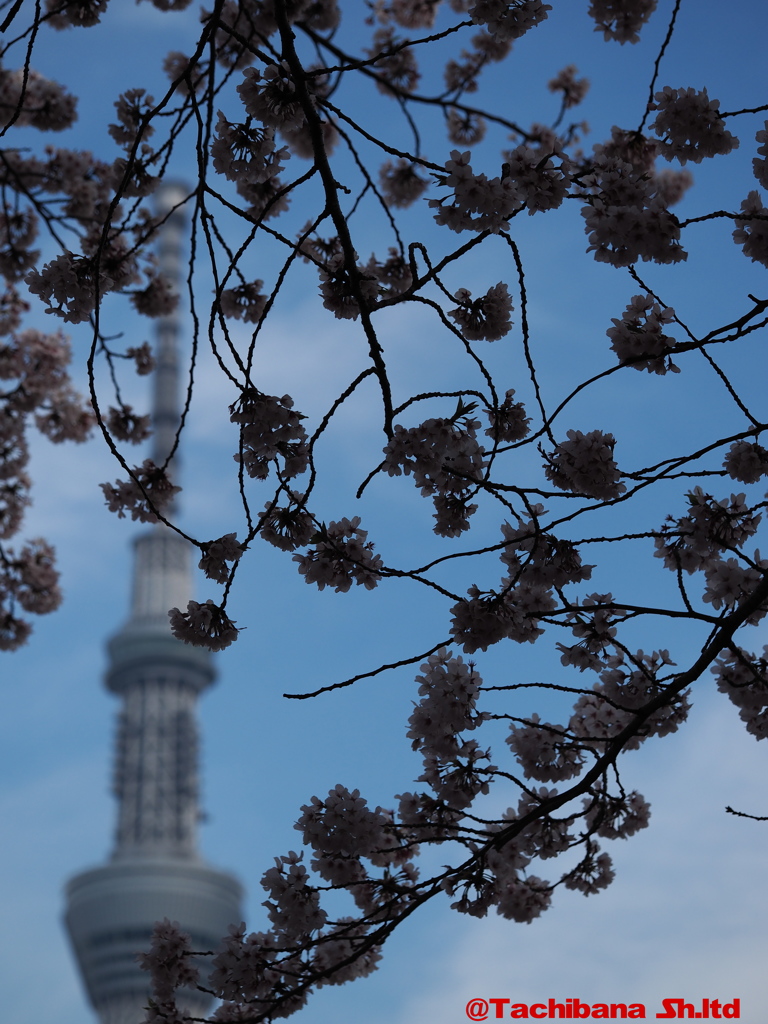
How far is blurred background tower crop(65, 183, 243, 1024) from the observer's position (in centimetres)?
5278

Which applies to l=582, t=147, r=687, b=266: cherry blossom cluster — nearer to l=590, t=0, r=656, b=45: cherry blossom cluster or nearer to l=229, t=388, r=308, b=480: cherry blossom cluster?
l=229, t=388, r=308, b=480: cherry blossom cluster

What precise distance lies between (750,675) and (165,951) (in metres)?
2.12

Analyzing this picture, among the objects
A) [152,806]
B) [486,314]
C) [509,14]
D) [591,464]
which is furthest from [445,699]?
[152,806]

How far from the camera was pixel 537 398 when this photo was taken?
8.80 ft

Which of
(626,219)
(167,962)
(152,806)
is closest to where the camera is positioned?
(626,219)

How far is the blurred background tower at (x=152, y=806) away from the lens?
52.8 metres

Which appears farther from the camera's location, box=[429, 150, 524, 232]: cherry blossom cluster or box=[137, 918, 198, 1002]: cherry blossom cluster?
box=[137, 918, 198, 1002]: cherry blossom cluster

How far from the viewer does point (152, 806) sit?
58156 mm

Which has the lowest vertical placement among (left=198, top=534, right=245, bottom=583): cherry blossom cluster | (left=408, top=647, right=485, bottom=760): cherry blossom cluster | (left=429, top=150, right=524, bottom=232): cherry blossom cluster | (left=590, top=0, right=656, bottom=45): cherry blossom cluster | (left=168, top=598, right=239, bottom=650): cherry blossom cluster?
(left=408, top=647, right=485, bottom=760): cherry blossom cluster

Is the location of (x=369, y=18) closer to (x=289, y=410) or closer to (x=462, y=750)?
(x=289, y=410)

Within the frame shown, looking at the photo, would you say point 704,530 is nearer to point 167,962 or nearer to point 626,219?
point 626,219

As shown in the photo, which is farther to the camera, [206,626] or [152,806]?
[152,806]

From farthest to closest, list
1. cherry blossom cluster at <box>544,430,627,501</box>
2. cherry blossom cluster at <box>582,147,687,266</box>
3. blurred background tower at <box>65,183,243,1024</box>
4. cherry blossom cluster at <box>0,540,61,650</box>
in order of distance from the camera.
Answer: blurred background tower at <box>65,183,243,1024</box> < cherry blossom cluster at <box>0,540,61,650</box> < cherry blossom cluster at <box>544,430,627,501</box> < cherry blossom cluster at <box>582,147,687,266</box>

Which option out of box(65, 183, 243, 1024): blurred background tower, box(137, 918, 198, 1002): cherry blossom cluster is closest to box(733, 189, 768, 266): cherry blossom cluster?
box(137, 918, 198, 1002): cherry blossom cluster
